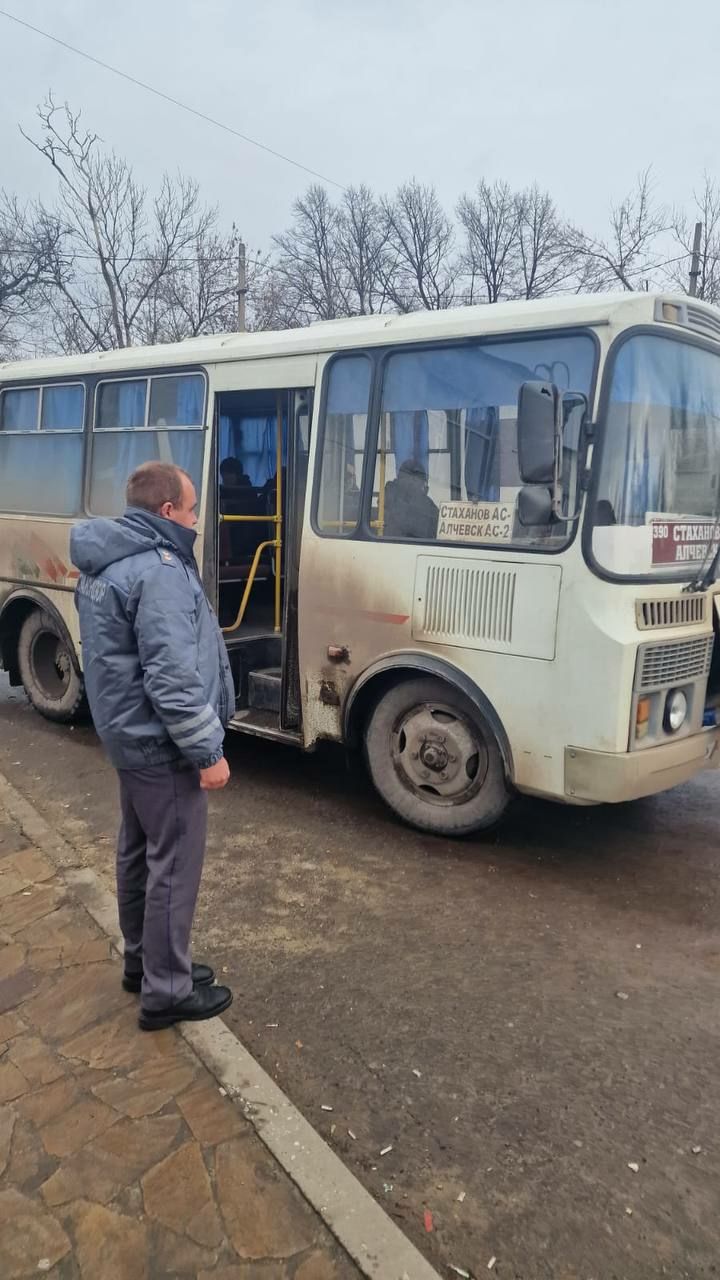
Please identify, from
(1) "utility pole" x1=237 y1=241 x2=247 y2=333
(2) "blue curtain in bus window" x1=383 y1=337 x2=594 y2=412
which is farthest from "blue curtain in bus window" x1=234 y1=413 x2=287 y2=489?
(1) "utility pole" x1=237 y1=241 x2=247 y2=333

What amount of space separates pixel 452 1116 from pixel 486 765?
217 centimetres

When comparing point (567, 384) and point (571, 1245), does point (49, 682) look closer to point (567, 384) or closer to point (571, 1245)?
point (567, 384)

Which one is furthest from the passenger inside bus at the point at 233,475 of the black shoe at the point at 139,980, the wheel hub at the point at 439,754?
the black shoe at the point at 139,980

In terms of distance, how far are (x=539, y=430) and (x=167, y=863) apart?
8.24ft

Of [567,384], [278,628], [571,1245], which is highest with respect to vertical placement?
[567,384]

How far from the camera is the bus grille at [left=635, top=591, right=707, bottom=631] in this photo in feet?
13.7

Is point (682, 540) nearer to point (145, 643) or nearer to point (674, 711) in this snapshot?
point (674, 711)

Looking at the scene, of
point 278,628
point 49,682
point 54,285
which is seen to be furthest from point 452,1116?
point 54,285

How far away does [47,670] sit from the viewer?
25.0 feet

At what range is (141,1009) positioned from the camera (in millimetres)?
3043

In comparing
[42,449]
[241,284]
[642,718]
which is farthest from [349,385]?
[241,284]

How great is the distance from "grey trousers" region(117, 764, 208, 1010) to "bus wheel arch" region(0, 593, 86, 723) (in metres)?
4.45

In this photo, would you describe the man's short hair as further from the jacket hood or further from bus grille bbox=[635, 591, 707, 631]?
bus grille bbox=[635, 591, 707, 631]

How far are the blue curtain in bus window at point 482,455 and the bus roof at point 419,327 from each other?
426 mm
